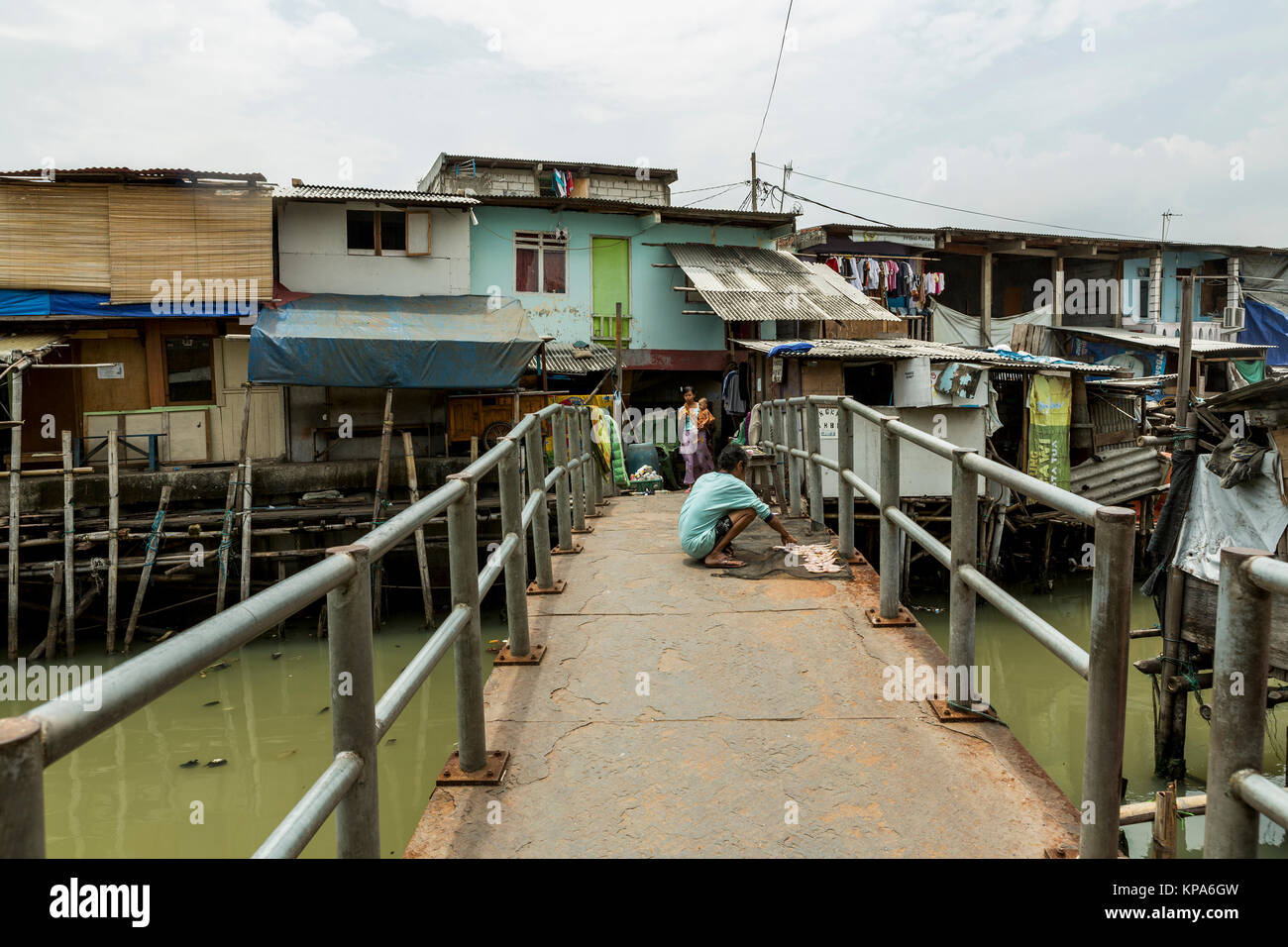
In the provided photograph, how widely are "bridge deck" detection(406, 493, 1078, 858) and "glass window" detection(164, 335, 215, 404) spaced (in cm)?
1572

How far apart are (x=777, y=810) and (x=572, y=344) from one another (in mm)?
17641

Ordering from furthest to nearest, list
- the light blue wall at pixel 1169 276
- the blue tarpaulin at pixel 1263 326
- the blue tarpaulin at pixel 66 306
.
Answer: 1. the blue tarpaulin at pixel 1263 326
2. the light blue wall at pixel 1169 276
3. the blue tarpaulin at pixel 66 306

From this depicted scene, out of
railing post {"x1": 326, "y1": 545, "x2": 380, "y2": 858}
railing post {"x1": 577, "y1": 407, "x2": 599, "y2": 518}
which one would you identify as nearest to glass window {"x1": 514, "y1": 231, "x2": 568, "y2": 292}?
railing post {"x1": 577, "y1": 407, "x2": 599, "y2": 518}

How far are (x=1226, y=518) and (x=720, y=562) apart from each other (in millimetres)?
6710

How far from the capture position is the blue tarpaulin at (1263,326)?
2494 centimetres

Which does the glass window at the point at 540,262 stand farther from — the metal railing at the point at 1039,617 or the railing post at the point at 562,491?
the metal railing at the point at 1039,617

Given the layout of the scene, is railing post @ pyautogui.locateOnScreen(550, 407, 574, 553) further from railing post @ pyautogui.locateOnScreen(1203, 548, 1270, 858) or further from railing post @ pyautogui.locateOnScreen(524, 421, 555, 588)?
railing post @ pyautogui.locateOnScreen(1203, 548, 1270, 858)

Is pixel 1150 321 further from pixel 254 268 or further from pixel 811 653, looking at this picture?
pixel 811 653

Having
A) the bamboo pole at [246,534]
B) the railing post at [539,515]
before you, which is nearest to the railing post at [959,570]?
the railing post at [539,515]

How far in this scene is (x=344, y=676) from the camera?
6.43 feet

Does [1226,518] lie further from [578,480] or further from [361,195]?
[361,195]

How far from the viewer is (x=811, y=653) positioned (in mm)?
4043

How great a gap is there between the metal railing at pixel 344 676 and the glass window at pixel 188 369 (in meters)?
15.8
